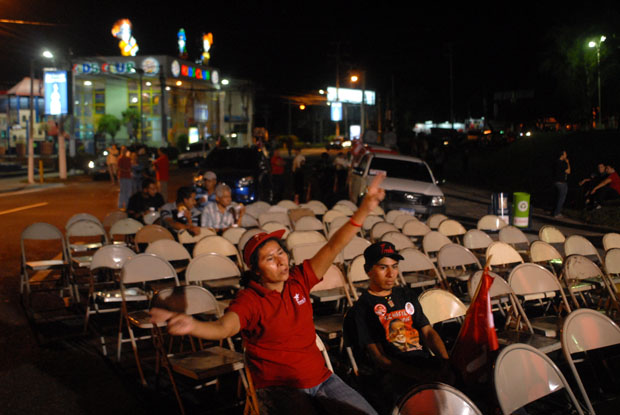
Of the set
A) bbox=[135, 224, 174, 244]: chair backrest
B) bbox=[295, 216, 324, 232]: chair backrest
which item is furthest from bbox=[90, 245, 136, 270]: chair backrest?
bbox=[295, 216, 324, 232]: chair backrest

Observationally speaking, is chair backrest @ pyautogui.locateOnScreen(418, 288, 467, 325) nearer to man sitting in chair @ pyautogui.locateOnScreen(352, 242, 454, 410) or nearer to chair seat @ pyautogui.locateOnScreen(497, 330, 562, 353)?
chair seat @ pyautogui.locateOnScreen(497, 330, 562, 353)

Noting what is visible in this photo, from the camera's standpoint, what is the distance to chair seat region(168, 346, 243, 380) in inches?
168

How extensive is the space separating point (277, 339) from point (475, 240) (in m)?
5.30

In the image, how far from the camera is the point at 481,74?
71688 mm

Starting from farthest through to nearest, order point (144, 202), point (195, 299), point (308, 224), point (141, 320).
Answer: point (144, 202)
point (308, 224)
point (141, 320)
point (195, 299)

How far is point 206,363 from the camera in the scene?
14.7ft

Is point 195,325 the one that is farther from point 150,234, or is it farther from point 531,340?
point 150,234

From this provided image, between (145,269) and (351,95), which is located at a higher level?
(351,95)

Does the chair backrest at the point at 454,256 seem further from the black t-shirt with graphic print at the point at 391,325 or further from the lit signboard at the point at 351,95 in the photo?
the lit signboard at the point at 351,95

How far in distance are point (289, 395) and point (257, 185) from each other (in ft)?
Result: 42.4

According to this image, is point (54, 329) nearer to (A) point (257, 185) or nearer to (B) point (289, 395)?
(B) point (289, 395)

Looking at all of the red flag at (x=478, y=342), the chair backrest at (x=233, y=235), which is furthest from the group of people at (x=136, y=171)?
the red flag at (x=478, y=342)

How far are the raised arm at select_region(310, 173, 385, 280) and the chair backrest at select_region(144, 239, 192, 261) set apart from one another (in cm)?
370

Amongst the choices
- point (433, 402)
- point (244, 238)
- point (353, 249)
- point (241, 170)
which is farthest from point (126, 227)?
point (241, 170)
